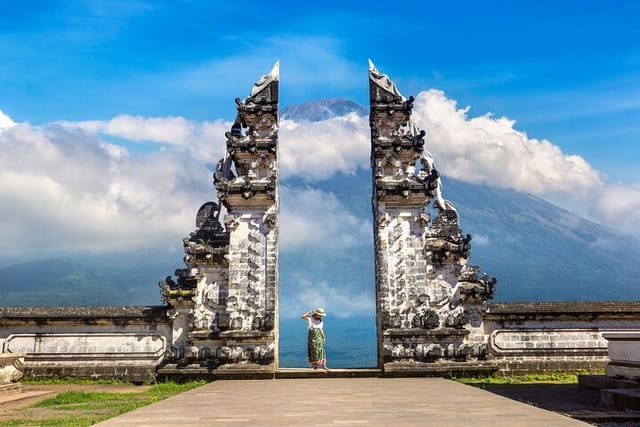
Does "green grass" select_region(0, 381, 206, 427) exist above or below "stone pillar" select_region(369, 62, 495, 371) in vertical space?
below

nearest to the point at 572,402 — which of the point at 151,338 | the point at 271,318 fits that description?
the point at 271,318

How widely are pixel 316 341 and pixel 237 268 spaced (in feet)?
12.0

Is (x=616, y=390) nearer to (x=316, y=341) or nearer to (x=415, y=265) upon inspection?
(x=415, y=265)

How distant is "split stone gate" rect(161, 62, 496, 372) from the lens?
18.2 m

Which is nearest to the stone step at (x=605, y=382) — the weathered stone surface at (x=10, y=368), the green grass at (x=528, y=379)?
the green grass at (x=528, y=379)

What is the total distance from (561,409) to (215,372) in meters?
11.1

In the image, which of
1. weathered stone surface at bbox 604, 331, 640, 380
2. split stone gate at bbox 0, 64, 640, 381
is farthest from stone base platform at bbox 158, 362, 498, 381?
weathered stone surface at bbox 604, 331, 640, 380

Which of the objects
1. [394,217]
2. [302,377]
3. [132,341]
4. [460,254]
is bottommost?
[302,377]

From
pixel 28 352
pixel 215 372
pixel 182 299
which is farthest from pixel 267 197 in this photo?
pixel 28 352

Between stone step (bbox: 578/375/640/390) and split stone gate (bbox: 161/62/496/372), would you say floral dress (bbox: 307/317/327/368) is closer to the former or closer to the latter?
split stone gate (bbox: 161/62/496/372)

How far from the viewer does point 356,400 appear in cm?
1095

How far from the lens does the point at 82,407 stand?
1173 centimetres

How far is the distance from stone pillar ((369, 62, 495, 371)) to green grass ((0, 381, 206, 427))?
7405mm

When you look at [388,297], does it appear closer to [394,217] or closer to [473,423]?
[394,217]
